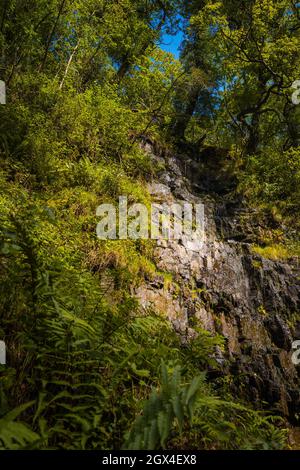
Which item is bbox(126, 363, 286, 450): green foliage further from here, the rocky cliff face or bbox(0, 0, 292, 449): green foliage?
the rocky cliff face

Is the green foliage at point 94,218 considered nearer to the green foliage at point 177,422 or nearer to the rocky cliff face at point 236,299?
the green foliage at point 177,422

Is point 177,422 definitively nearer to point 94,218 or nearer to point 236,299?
point 94,218

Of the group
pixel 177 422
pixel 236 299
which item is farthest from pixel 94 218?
pixel 177 422

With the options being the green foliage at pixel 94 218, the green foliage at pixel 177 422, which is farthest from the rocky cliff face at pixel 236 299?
the green foliage at pixel 177 422

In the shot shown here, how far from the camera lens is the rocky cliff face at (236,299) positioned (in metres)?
6.32

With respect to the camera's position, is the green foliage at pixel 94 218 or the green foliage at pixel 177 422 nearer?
the green foliage at pixel 177 422

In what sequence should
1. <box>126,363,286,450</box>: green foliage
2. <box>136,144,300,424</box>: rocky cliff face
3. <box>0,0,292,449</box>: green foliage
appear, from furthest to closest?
<box>136,144,300,424</box>: rocky cliff face
<box>0,0,292,449</box>: green foliage
<box>126,363,286,450</box>: green foliage

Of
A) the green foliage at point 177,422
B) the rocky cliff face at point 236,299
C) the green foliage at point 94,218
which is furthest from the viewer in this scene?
the rocky cliff face at point 236,299

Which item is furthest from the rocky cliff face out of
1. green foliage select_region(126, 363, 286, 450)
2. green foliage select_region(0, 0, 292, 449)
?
green foliage select_region(126, 363, 286, 450)

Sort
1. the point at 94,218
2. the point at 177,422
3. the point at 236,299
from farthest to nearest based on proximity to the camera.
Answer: the point at 236,299, the point at 94,218, the point at 177,422

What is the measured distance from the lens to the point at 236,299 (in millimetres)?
7523

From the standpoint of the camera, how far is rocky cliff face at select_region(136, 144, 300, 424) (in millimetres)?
6320

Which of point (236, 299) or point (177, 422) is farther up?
point (236, 299)
